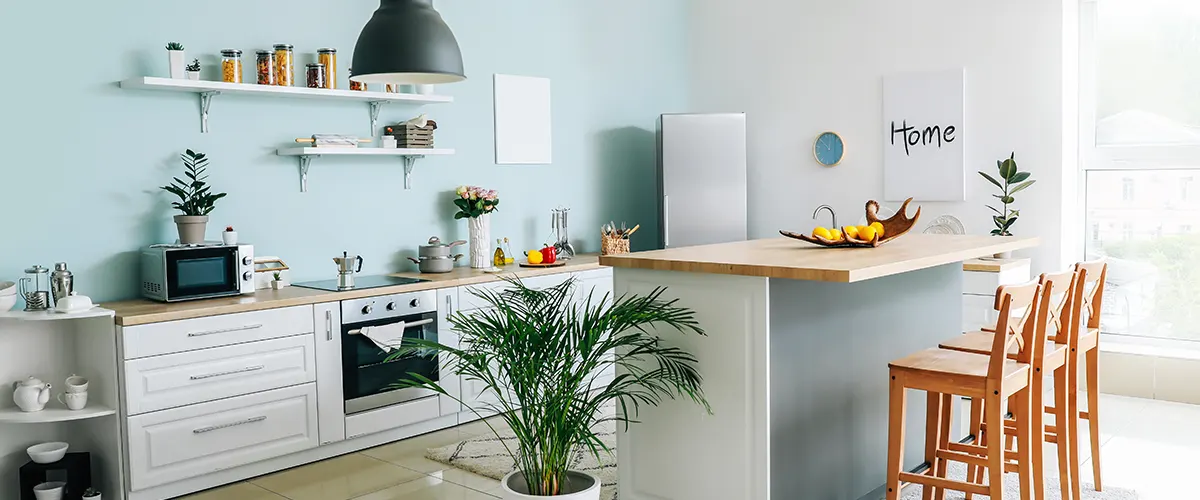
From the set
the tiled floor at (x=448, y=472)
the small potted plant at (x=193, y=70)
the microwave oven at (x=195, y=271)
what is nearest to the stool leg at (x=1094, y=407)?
the tiled floor at (x=448, y=472)

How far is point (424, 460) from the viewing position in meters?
4.34

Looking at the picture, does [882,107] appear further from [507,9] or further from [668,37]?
[507,9]

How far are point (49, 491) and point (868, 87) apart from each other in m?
4.92

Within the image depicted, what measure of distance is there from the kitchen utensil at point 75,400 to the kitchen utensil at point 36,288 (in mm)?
352

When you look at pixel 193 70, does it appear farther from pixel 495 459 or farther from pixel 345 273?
pixel 495 459

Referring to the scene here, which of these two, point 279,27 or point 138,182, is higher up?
point 279,27

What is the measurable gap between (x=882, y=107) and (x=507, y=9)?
7.88 ft

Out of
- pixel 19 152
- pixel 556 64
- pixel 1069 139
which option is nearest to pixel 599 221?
pixel 556 64

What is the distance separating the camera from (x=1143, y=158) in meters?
5.38

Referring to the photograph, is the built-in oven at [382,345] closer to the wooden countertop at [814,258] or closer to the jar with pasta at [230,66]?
the jar with pasta at [230,66]

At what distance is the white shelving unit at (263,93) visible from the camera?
4105 millimetres

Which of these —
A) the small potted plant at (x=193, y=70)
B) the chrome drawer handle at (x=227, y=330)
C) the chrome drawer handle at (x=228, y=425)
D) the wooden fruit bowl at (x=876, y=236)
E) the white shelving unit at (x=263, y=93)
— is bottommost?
the chrome drawer handle at (x=228, y=425)

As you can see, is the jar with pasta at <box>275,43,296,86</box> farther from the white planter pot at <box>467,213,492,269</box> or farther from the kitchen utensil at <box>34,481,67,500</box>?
the kitchen utensil at <box>34,481,67,500</box>

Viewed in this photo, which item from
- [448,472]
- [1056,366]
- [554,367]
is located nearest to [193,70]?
[448,472]
